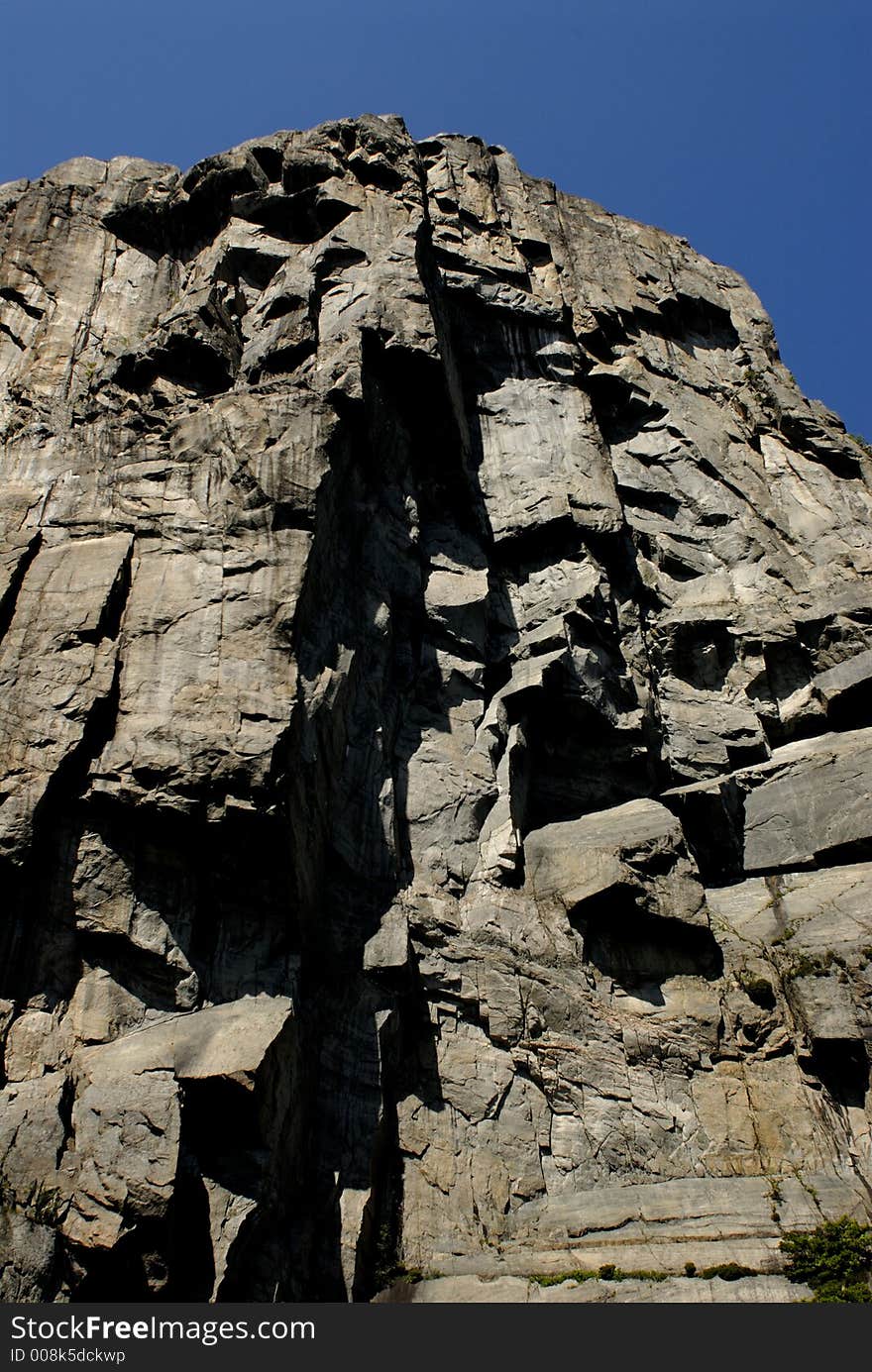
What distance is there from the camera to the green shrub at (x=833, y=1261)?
15547 mm

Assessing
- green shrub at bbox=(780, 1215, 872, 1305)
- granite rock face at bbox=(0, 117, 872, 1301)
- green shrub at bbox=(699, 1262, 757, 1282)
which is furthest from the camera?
granite rock face at bbox=(0, 117, 872, 1301)

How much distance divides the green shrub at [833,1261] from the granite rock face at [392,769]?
55 centimetres

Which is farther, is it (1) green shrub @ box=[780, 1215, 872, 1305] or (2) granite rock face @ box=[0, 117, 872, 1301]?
(2) granite rock face @ box=[0, 117, 872, 1301]

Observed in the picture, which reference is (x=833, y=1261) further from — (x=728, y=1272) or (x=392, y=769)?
(x=392, y=769)

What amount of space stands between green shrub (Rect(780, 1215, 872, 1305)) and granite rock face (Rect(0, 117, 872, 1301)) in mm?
553

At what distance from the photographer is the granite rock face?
16.4 metres

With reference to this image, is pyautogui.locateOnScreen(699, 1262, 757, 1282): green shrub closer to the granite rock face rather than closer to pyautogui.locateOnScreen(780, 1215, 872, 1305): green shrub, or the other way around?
the granite rock face

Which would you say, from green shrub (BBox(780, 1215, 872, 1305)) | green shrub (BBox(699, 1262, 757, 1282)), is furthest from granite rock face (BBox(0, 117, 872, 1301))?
green shrub (BBox(780, 1215, 872, 1305))

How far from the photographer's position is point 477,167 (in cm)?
3672

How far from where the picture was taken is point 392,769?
23.3 metres

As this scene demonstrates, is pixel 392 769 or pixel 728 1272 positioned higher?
pixel 392 769

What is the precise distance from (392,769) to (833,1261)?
484 inches

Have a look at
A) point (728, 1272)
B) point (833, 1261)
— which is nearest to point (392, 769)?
point (728, 1272)

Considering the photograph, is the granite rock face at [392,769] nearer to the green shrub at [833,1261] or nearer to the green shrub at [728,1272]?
the green shrub at [728,1272]
